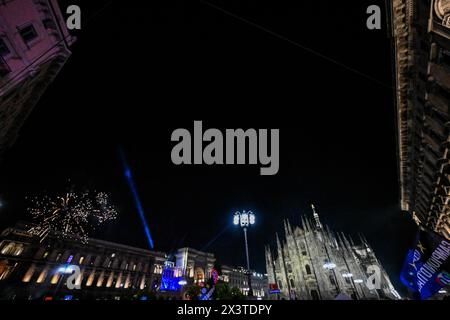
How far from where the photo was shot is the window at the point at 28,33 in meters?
16.5

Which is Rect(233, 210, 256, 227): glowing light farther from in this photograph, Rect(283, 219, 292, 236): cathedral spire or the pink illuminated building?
Rect(283, 219, 292, 236): cathedral spire

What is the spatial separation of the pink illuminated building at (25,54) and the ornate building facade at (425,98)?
88.3 ft

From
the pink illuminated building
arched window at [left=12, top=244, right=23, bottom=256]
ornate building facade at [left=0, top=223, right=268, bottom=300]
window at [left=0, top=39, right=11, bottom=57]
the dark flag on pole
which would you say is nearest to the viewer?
the dark flag on pole

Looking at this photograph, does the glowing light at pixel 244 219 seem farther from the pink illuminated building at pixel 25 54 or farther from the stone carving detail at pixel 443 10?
the pink illuminated building at pixel 25 54

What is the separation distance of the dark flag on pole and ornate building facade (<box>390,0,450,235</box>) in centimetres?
734

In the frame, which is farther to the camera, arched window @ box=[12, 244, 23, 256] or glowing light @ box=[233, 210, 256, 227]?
arched window @ box=[12, 244, 23, 256]

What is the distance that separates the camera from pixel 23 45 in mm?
16625

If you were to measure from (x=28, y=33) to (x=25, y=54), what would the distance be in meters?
1.84

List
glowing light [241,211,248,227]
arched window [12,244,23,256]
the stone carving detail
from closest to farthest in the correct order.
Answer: the stone carving detail → glowing light [241,211,248,227] → arched window [12,244,23,256]

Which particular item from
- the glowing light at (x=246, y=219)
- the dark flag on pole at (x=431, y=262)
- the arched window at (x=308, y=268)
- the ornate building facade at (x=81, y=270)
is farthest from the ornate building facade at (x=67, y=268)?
the dark flag on pole at (x=431, y=262)

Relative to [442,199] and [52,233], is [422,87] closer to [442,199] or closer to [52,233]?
[442,199]

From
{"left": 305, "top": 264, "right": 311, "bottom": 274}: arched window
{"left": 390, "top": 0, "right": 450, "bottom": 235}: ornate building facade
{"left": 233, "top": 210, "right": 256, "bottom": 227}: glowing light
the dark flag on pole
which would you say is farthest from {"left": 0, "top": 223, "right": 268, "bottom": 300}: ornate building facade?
{"left": 390, "top": 0, "right": 450, "bottom": 235}: ornate building facade

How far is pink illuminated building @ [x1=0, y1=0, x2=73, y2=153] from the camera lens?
15266 millimetres
